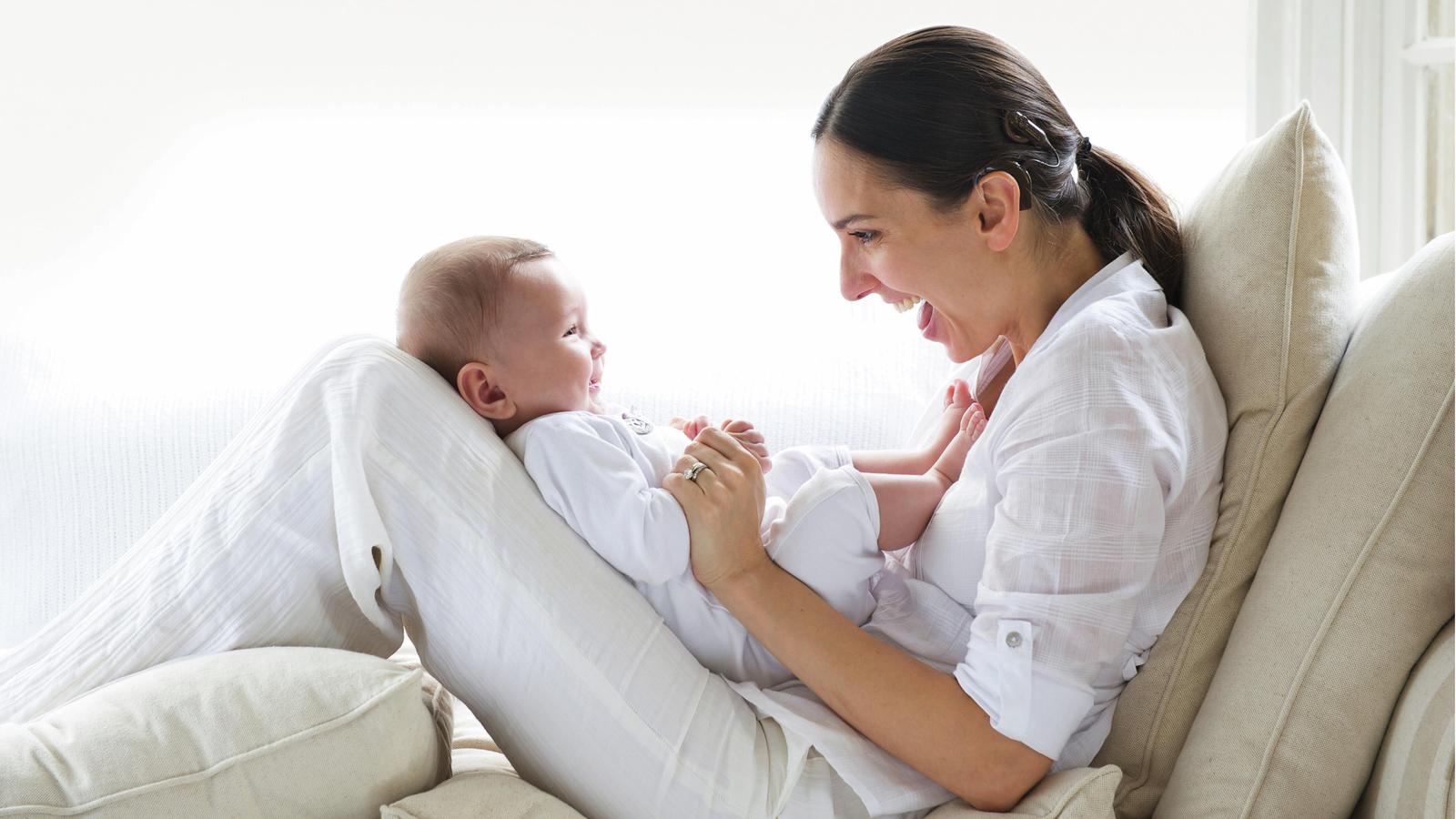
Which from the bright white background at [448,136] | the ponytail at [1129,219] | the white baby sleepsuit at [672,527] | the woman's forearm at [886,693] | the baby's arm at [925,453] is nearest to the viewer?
the woman's forearm at [886,693]

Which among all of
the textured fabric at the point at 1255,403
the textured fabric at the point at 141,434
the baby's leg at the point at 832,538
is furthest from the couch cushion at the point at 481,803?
the textured fabric at the point at 141,434

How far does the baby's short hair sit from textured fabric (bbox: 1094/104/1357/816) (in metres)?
0.81

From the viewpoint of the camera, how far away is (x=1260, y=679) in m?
1.14

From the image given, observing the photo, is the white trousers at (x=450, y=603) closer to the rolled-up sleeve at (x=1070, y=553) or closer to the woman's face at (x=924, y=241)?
the rolled-up sleeve at (x=1070, y=553)

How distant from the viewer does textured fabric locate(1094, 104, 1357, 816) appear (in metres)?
1.22

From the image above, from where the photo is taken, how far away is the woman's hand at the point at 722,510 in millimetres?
1257

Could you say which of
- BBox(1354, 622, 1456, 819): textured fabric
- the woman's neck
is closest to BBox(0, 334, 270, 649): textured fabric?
the woman's neck

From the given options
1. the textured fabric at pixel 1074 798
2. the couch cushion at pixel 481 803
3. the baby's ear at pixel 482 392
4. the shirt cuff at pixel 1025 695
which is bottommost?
the textured fabric at pixel 1074 798

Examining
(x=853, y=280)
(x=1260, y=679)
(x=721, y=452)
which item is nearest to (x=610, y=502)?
(x=721, y=452)

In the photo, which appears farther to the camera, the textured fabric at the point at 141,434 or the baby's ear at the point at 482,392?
the textured fabric at the point at 141,434

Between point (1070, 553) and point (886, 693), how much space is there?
235 millimetres

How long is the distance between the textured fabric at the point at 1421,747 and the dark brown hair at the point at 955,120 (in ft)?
1.65

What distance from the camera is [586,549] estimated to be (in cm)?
125

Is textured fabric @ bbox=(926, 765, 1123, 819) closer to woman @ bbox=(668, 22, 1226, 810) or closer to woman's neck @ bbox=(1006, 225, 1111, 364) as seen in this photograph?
woman @ bbox=(668, 22, 1226, 810)
